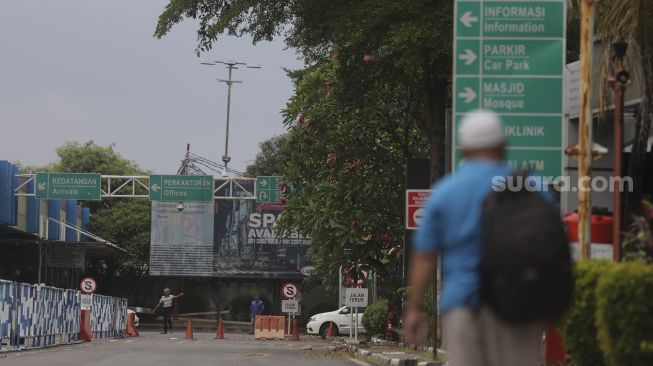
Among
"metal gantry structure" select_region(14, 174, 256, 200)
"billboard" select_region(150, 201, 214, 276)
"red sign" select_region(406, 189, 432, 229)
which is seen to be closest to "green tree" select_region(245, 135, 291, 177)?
"metal gantry structure" select_region(14, 174, 256, 200)

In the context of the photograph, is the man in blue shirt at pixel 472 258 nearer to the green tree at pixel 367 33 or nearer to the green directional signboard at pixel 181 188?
the green tree at pixel 367 33

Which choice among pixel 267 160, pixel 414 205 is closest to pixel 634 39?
pixel 414 205

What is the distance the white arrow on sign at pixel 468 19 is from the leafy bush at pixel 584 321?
189 inches

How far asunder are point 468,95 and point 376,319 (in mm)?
18574

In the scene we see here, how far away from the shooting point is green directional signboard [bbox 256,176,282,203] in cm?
Result: 5306

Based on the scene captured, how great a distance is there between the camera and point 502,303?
5.82 metres

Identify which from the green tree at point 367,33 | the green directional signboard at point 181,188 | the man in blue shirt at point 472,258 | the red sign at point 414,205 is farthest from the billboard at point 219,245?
the man in blue shirt at point 472,258

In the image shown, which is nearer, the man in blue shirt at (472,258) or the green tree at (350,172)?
the man in blue shirt at (472,258)

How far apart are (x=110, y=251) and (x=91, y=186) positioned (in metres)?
9.21

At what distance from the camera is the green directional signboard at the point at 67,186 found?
5000 centimetres

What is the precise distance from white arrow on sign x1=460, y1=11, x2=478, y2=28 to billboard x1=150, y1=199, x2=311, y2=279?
49.5m

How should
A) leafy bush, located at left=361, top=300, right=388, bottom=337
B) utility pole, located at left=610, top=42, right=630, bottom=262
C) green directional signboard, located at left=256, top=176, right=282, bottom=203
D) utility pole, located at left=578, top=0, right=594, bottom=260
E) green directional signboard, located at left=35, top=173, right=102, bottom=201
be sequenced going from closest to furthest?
utility pole, located at left=610, top=42, right=630, bottom=262 → utility pole, located at left=578, top=0, right=594, bottom=260 → leafy bush, located at left=361, top=300, right=388, bottom=337 → green directional signboard, located at left=35, top=173, right=102, bottom=201 → green directional signboard, located at left=256, top=176, right=282, bottom=203

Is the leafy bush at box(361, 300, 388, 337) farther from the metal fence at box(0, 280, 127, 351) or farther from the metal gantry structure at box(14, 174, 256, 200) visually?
the metal gantry structure at box(14, 174, 256, 200)

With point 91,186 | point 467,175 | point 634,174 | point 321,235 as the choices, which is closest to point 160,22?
point 321,235
